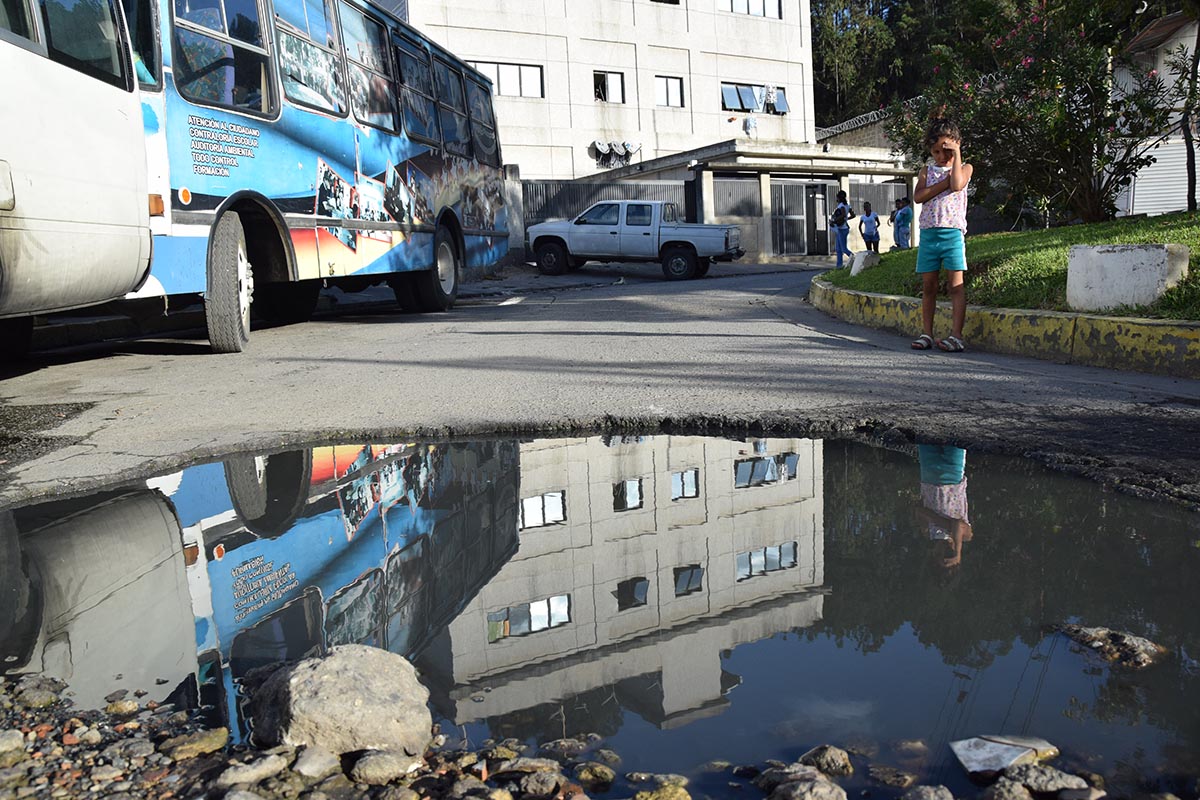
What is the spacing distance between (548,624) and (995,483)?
2.06 m

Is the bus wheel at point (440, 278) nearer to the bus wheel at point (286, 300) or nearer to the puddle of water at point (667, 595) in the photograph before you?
the bus wheel at point (286, 300)

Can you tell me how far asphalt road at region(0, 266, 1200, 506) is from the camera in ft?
14.2

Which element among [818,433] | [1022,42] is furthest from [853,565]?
[1022,42]

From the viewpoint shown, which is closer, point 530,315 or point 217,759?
point 217,759

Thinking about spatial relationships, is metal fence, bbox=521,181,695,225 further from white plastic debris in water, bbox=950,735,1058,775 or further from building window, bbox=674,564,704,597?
white plastic debris in water, bbox=950,735,1058,775

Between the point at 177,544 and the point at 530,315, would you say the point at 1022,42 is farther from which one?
the point at 177,544

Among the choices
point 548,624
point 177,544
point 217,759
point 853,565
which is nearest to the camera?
point 217,759

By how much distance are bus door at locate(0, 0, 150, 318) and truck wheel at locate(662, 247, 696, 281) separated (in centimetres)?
1534

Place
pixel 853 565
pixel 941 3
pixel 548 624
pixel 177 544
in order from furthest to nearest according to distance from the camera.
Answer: pixel 941 3, pixel 177 544, pixel 853 565, pixel 548 624

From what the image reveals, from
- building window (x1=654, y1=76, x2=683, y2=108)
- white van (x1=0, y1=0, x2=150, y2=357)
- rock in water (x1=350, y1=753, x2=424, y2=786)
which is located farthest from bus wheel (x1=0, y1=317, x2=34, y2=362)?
building window (x1=654, y1=76, x2=683, y2=108)

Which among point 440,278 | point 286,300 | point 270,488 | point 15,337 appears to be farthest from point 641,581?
point 440,278

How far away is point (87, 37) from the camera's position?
554cm

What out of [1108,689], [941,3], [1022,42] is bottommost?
[1108,689]

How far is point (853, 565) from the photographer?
122 inches
